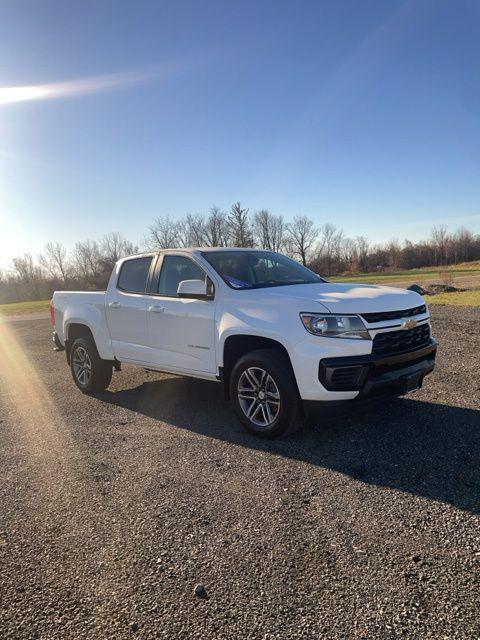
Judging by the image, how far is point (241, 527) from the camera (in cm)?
294

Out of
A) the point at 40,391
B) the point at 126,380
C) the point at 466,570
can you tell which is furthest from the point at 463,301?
the point at 466,570

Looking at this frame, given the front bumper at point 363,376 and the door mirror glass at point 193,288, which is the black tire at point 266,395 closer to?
the front bumper at point 363,376

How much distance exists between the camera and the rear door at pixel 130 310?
566 centimetres

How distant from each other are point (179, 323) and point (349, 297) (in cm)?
198

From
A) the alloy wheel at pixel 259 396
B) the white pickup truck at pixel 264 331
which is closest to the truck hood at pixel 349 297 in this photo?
the white pickup truck at pixel 264 331

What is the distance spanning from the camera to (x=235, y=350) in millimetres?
4645

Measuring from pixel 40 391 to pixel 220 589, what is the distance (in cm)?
571

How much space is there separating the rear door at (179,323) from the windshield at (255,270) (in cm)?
26

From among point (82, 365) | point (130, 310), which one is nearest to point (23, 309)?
point (82, 365)

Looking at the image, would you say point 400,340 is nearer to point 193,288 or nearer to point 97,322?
point 193,288

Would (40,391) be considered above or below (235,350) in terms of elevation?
below

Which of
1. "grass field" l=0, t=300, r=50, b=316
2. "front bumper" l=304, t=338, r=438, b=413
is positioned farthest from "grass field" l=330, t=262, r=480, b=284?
"front bumper" l=304, t=338, r=438, b=413

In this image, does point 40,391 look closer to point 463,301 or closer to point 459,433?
point 459,433

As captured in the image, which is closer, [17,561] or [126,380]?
[17,561]
